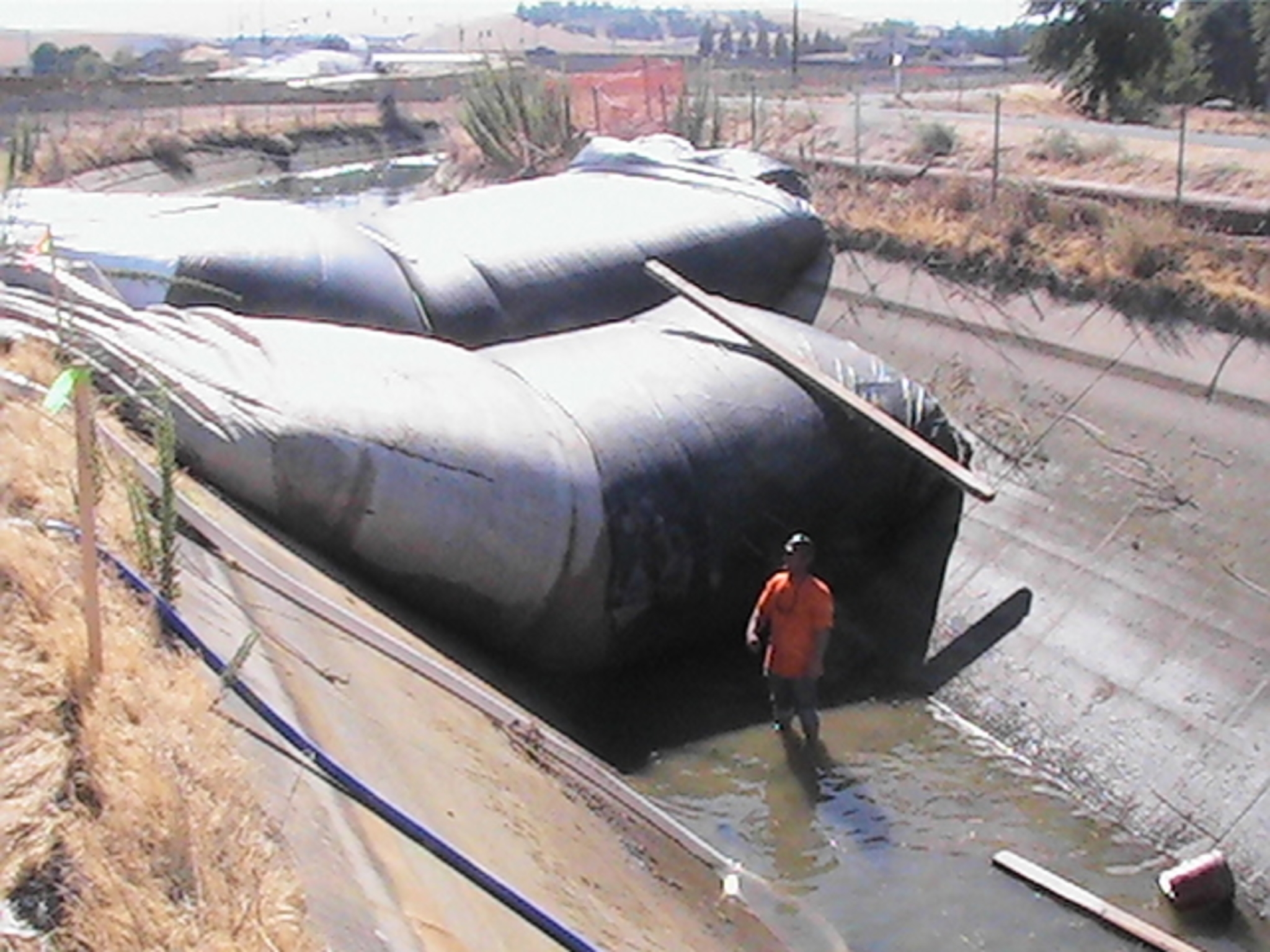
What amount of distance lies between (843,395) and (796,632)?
1980 mm

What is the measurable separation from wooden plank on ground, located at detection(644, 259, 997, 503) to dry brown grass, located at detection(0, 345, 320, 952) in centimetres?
502

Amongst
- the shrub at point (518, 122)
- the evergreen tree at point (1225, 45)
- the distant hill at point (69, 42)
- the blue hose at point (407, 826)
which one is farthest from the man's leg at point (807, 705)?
the distant hill at point (69, 42)

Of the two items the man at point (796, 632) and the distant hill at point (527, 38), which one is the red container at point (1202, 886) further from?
the distant hill at point (527, 38)

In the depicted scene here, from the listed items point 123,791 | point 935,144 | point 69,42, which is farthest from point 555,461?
point 69,42

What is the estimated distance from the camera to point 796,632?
7.70 m

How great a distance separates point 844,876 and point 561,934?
2.72 metres

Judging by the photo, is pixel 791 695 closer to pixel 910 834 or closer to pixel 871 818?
pixel 871 818

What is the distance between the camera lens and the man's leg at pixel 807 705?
783 cm

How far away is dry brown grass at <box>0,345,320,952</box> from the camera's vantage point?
349 centimetres

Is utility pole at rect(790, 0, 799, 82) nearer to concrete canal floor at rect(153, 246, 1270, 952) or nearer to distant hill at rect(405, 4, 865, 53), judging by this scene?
concrete canal floor at rect(153, 246, 1270, 952)

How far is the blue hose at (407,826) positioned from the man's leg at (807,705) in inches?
134

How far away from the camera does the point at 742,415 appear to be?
28.6ft

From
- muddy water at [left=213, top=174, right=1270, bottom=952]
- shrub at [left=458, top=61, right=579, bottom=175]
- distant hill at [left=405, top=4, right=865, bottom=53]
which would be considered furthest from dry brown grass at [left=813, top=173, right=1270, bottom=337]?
distant hill at [left=405, top=4, right=865, bottom=53]

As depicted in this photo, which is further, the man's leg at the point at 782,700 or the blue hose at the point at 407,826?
the man's leg at the point at 782,700
